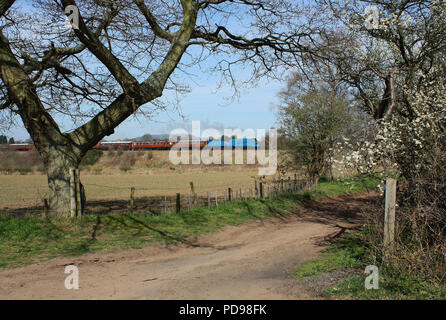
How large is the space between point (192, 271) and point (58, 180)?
18.3 feet

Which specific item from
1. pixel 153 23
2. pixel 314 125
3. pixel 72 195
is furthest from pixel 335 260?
pixel 314 125

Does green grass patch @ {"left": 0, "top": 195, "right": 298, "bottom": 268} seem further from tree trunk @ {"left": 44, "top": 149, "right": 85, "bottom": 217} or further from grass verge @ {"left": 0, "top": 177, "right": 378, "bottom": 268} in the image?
tree trunk @ {"left": 44, "top": 149, "right": 85, "bottom": 217}

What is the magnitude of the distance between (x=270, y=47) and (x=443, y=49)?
5.84 metres

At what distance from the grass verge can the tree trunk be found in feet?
1.30

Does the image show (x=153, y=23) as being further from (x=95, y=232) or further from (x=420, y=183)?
(x=420, y=183)

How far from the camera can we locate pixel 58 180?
35.2 ft

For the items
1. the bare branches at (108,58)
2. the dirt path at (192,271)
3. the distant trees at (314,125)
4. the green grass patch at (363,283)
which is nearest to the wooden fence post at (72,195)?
the dirt path at (192,271)

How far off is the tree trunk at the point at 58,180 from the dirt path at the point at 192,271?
2581 mm

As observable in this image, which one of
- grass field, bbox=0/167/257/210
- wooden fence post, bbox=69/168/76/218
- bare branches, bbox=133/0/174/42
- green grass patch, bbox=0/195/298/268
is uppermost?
bare branches, bbox=133/0/174/42

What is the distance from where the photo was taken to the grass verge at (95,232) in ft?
28.8

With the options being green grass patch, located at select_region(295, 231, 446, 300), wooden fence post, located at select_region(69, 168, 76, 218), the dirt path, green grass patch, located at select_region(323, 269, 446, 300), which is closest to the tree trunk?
wooden fence post, located at select_region(69, 168, 76, 218)

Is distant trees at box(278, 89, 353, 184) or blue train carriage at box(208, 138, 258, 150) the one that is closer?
distant trees at box(278, 89, 353, 184)

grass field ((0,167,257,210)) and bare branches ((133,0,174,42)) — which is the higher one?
bare branches ((133,0,174,42))

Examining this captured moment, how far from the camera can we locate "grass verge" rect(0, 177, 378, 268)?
878 cm
